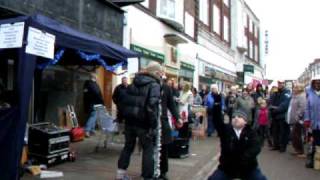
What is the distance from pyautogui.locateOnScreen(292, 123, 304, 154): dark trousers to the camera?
12906 millimetres

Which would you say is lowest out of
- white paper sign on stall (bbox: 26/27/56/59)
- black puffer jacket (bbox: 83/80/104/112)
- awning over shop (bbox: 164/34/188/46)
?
black puffer jacket (bbox: 83/80/104/112)

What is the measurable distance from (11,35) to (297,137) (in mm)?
8300

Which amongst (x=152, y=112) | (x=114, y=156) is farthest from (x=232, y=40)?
(x=152, y=112)

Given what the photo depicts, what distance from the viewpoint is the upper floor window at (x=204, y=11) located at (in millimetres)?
34225

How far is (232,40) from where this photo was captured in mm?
47125

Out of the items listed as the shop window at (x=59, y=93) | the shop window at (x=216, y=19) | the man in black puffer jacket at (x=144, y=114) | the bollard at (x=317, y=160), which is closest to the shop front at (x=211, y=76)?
the shop window at (x=216, y=19)

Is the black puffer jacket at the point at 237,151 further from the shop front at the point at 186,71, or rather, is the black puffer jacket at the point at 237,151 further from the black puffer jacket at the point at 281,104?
the shop front at the point at 186,71

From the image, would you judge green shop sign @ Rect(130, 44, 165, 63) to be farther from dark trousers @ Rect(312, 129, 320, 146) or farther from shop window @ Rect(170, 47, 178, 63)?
dark trousers @ Rect(312, 129, 320, 146)

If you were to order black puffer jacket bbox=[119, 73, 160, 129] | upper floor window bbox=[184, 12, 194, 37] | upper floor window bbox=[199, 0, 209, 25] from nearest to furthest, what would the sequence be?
black puffer jacket bbox=[119, 73, 160, 129], upper floor window bbox=[184, 12, 194, 37], upper floor window bbox=[199, 0, 209, 25]

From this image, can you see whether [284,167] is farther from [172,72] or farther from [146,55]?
[172,72]

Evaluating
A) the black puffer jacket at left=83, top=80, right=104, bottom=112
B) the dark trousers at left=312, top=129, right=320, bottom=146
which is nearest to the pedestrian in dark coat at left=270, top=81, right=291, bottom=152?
the dark trousers at left=312, top=129, right=320, bottom=146

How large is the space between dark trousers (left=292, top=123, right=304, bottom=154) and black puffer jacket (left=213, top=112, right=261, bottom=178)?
6814 millimetres

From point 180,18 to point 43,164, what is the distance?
1823 cm

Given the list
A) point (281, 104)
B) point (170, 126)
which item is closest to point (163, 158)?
point (170, 126)
